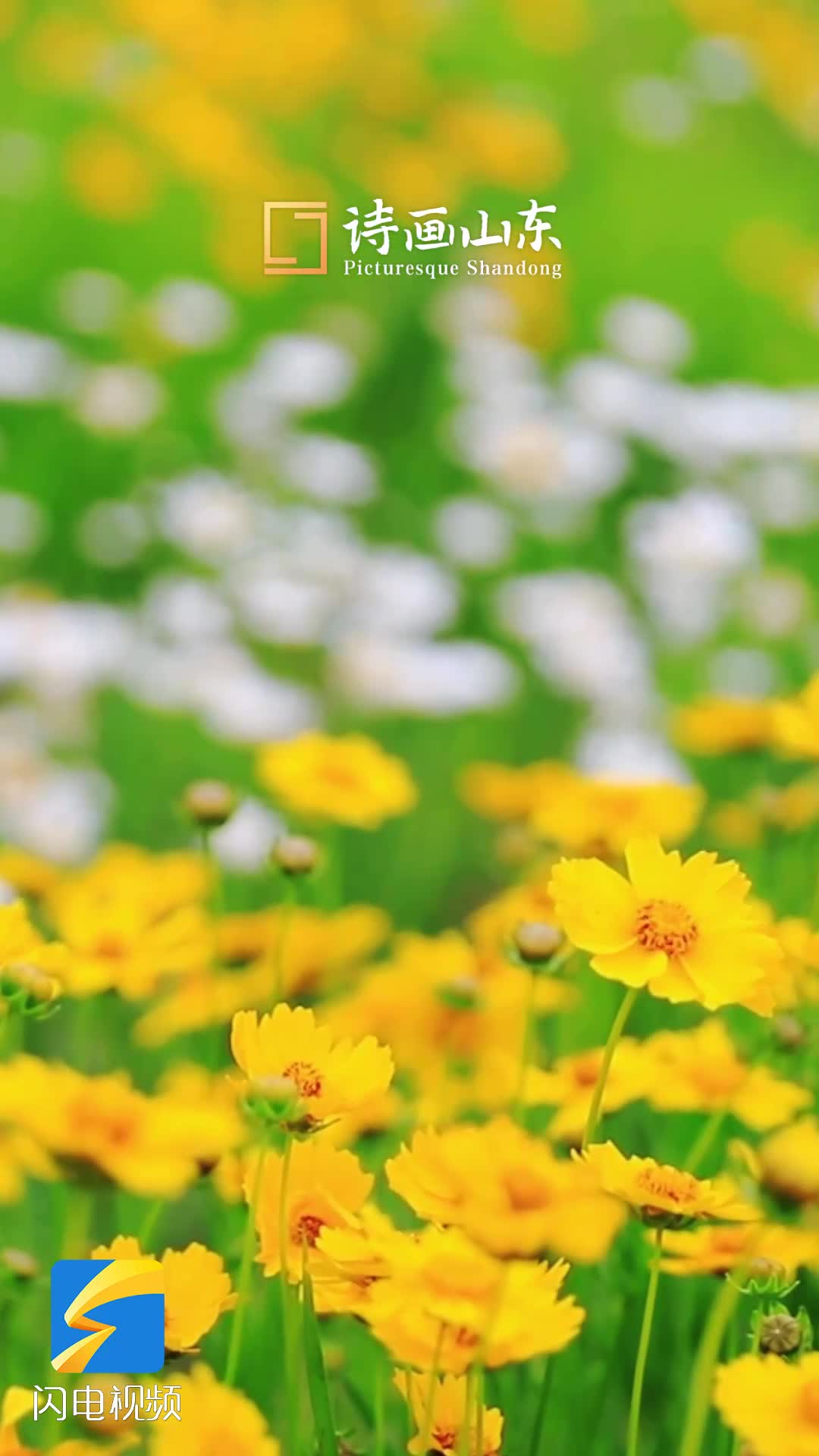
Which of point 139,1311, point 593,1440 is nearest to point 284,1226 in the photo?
point 139,1311

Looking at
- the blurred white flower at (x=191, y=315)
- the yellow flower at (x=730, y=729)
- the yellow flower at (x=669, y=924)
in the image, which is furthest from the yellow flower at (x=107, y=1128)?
the blurred white flower at (x=191, y=315)

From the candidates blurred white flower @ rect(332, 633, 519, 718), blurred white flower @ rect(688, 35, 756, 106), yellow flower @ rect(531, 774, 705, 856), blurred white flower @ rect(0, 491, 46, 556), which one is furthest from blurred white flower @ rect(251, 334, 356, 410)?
yellow flower @ rect(531, 774, 705, 856)

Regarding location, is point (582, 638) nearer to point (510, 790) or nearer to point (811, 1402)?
point (510, 790)

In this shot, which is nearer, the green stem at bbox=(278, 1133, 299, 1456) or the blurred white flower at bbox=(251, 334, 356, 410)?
the green stem at bbox=(278, 1133, 299, 1456)

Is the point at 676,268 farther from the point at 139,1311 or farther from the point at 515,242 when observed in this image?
the point at 139,1311

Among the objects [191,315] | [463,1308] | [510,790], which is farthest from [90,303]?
[463,1308]

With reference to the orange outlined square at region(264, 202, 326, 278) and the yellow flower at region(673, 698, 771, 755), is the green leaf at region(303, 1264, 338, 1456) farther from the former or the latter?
the orange outlined square at region(264, 202, 326, 278)

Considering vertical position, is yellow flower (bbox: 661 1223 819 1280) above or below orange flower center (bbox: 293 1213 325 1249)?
below
